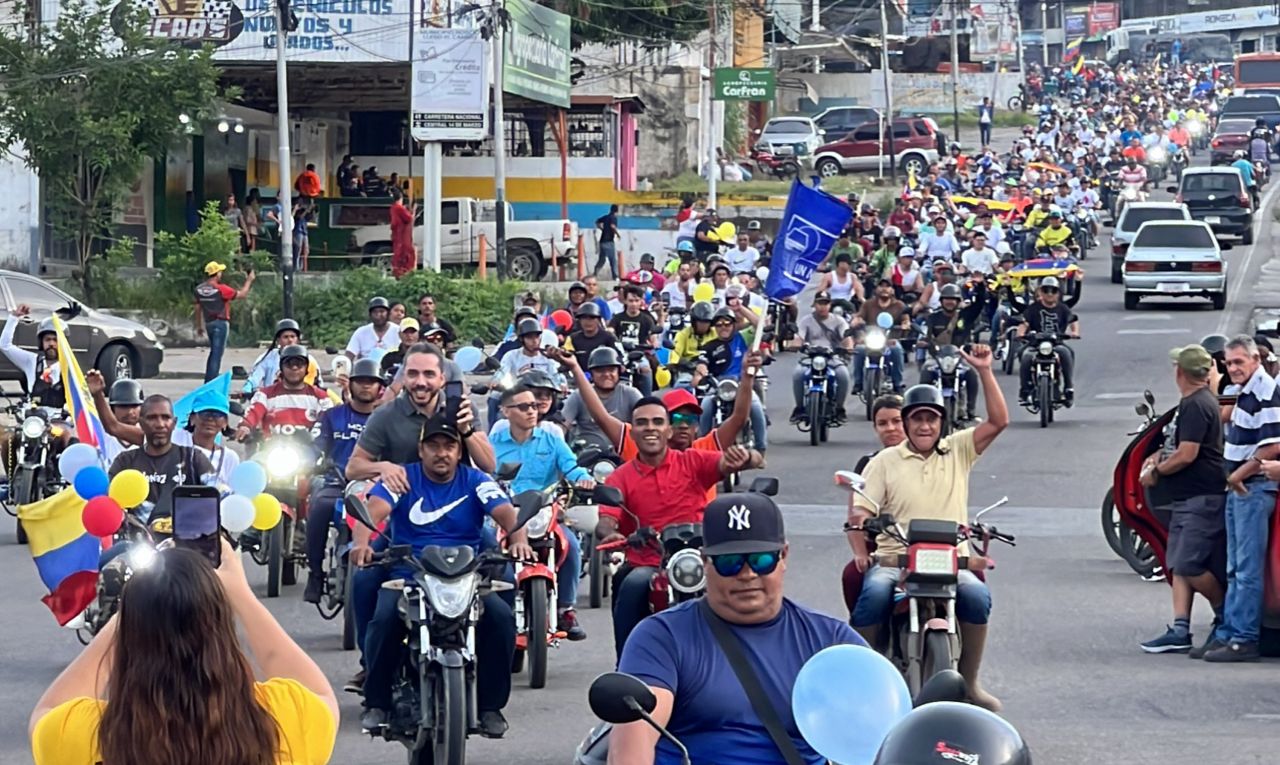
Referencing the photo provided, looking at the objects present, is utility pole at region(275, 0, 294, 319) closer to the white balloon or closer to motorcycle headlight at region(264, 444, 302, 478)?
motorcycle headlight at region(264, 444, 302, 478)

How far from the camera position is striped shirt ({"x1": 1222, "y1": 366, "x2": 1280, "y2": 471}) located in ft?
41.0

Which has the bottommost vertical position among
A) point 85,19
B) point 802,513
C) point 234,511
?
point 802,513

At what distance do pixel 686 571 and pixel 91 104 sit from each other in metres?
27.9

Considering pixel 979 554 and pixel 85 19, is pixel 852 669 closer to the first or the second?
pixel 979 554

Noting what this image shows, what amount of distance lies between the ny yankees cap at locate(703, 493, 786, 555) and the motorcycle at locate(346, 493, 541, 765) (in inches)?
121

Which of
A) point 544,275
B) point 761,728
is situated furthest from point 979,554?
point 544,275

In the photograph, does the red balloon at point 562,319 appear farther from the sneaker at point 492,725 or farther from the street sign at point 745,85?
the street sign at point 745,85

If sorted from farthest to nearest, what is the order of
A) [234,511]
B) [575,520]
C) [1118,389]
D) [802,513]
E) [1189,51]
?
[1189,51]
[1118,389]
[802,513]
[575,520]
[234,511]

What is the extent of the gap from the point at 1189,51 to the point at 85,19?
91210mm

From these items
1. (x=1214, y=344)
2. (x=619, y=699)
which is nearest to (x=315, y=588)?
(x=1214, y=344)

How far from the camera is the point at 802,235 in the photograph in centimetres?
1684

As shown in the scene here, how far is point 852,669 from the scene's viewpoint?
4.22m

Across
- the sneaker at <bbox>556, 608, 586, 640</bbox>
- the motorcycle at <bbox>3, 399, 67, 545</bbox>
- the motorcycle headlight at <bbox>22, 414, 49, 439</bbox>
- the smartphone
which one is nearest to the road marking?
the motorcycle at <bbox>3, 399, 67, 545</bbox>

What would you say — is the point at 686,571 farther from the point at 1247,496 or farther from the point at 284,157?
the point at 284,157
